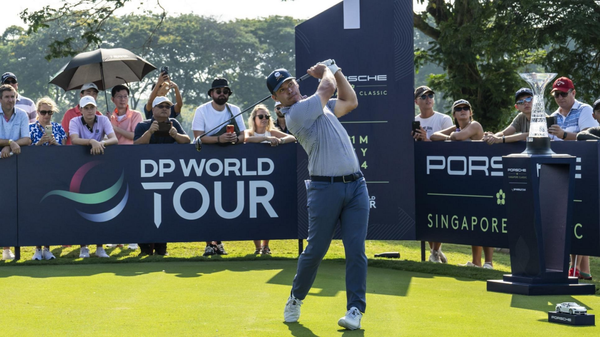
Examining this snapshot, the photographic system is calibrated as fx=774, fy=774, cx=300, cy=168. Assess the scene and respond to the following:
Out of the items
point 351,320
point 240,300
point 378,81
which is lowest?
point 240,300

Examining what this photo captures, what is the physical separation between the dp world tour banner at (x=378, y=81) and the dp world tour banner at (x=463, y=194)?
0.68 feet

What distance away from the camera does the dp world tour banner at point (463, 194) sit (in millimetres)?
9422

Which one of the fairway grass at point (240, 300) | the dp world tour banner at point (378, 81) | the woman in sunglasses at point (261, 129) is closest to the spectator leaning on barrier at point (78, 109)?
the woman in sunglasses at point (261, 129)

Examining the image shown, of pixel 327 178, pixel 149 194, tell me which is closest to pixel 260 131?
pixel 149 194

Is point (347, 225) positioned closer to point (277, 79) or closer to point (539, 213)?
point (277, 79)

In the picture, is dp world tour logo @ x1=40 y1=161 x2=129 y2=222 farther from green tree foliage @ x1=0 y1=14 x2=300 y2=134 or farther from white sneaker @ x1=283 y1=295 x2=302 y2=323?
green tree foliage @ x1=0 y1=14 x2=300 y2=134

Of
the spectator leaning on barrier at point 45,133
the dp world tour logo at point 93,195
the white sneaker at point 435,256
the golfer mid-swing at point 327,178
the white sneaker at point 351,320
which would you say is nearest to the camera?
the white sneaker at point 351,320

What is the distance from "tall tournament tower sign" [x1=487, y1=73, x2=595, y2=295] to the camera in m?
7.21

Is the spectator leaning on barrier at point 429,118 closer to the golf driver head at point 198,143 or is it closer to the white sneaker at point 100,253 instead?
the golf driver head at point 198,143

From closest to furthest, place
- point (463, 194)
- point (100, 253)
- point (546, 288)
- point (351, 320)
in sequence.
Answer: point (351, 320) < point (546, 288) < point (463, 194) < point (100, 253)

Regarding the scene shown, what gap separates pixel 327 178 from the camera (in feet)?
18.9

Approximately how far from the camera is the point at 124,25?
212 feet

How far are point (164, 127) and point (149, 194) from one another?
0.92 meters

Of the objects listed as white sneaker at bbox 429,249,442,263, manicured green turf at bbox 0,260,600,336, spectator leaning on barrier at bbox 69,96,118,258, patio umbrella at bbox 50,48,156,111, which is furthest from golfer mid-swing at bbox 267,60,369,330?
patio umbrella at bbox 50,48,156,111
